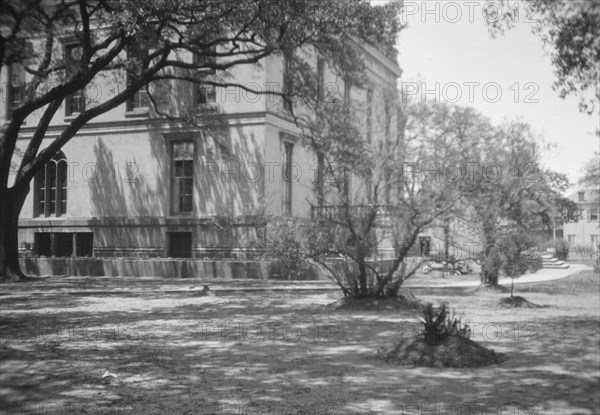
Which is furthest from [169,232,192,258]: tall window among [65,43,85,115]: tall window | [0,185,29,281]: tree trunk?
[65,43,85,115]: tall window

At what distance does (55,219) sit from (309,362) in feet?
91.9

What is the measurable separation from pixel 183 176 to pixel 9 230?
369 inches

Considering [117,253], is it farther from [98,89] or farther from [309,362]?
[309,362]

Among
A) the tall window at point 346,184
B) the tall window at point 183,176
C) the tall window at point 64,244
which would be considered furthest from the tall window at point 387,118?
the tall window at point 64,244

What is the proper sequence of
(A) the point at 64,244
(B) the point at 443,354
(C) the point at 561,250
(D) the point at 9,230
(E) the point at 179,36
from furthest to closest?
(C) the point at 561,250 < (A) the point at 64,244 < (D) the point at 9,230 < (E) the point at 179,36 < (B) the point at 443,354

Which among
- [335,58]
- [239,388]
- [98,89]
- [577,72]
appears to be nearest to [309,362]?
[239,388]

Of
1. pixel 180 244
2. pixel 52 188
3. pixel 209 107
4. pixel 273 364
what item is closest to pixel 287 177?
pixel 209 107

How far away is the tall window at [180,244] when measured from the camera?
30.0m

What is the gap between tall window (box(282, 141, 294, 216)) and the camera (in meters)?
30.3

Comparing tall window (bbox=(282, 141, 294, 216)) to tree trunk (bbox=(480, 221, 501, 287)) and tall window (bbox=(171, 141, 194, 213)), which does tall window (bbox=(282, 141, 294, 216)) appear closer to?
tall window (bbox=(171, 141, 194, 213))

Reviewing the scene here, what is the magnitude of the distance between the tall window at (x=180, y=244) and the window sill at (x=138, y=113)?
21.3 ft

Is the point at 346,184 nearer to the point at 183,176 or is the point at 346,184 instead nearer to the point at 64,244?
the point at 183,176

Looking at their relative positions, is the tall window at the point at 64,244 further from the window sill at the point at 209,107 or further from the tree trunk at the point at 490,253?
the tree trunk at the point at 490,253

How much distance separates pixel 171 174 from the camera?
99.9 feet
